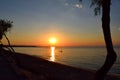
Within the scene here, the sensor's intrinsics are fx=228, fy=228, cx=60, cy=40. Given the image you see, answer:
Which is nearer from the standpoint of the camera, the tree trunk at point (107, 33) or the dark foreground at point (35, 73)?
the tree trunk at point (107, 33)

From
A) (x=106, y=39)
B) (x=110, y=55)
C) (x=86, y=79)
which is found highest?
(x=106, y=39)

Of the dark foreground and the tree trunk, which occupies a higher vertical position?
the tree trunk

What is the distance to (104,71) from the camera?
1246 cm

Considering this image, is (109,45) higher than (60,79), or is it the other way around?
(109,45)

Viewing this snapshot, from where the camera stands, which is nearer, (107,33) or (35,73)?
(107,33)

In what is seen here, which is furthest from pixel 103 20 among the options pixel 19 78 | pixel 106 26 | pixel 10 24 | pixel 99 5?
pixel 10 24

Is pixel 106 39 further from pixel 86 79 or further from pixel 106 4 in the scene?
pixel 86 79

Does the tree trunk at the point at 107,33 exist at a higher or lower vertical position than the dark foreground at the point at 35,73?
higher

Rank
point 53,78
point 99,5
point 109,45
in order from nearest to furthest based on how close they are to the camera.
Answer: point 109,45
point 99,5
point 53,78

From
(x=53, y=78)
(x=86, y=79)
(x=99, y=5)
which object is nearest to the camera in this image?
(x=99, y=5)

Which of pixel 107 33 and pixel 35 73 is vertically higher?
pixel 107 33

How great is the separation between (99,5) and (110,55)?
12.0ft

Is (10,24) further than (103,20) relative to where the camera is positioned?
Yes

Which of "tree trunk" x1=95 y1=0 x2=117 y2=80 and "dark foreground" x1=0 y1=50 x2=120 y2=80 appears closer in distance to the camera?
"tree trunk" x1=95 y1=0 x2=117 y2=80
